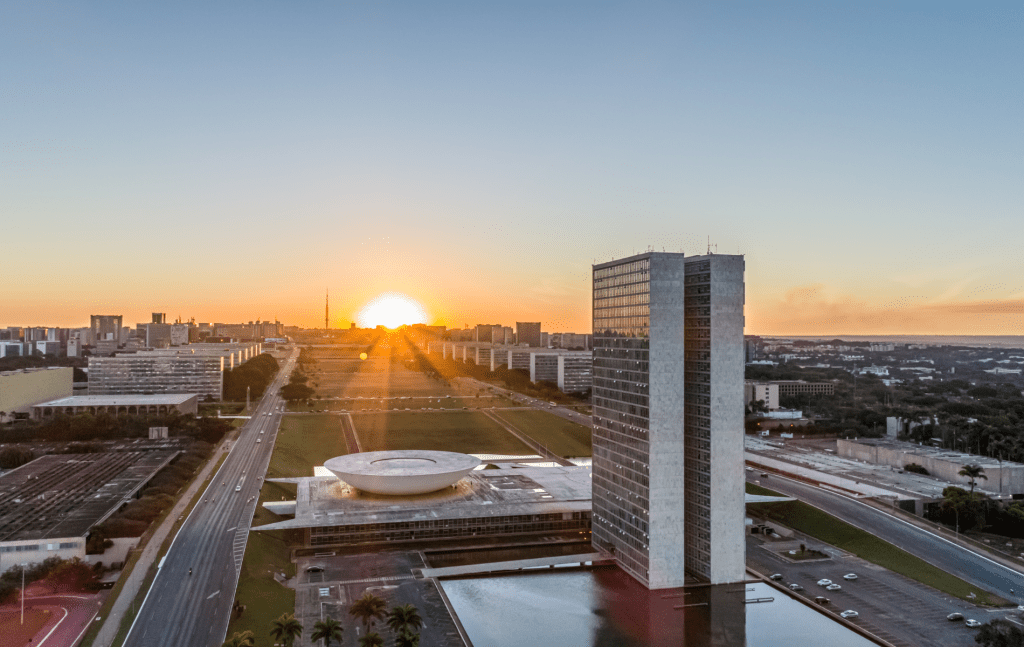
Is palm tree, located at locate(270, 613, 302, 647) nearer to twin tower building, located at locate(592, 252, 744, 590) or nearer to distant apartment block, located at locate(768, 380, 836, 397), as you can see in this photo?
twin tower building, located at locate(592, 252, 744, 590)

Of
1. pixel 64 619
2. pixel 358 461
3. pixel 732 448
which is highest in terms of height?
pixel 732 448

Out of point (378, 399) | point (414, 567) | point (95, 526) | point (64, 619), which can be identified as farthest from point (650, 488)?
point (378, 399)

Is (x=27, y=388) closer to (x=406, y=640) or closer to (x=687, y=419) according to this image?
(x=406, y=640)

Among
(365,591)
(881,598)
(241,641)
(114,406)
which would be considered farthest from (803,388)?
(241,641)

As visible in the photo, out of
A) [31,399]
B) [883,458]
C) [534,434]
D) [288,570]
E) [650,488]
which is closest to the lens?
[650,488]

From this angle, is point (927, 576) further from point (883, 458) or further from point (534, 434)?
point (534, 434)

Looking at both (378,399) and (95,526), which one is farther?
(378,399)

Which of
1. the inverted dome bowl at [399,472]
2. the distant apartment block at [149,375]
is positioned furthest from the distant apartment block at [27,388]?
the inverted dome bowl at [399,472]

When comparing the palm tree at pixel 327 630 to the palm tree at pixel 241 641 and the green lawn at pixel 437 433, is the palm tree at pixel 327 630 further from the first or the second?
the green lawn at pixel 437 433
